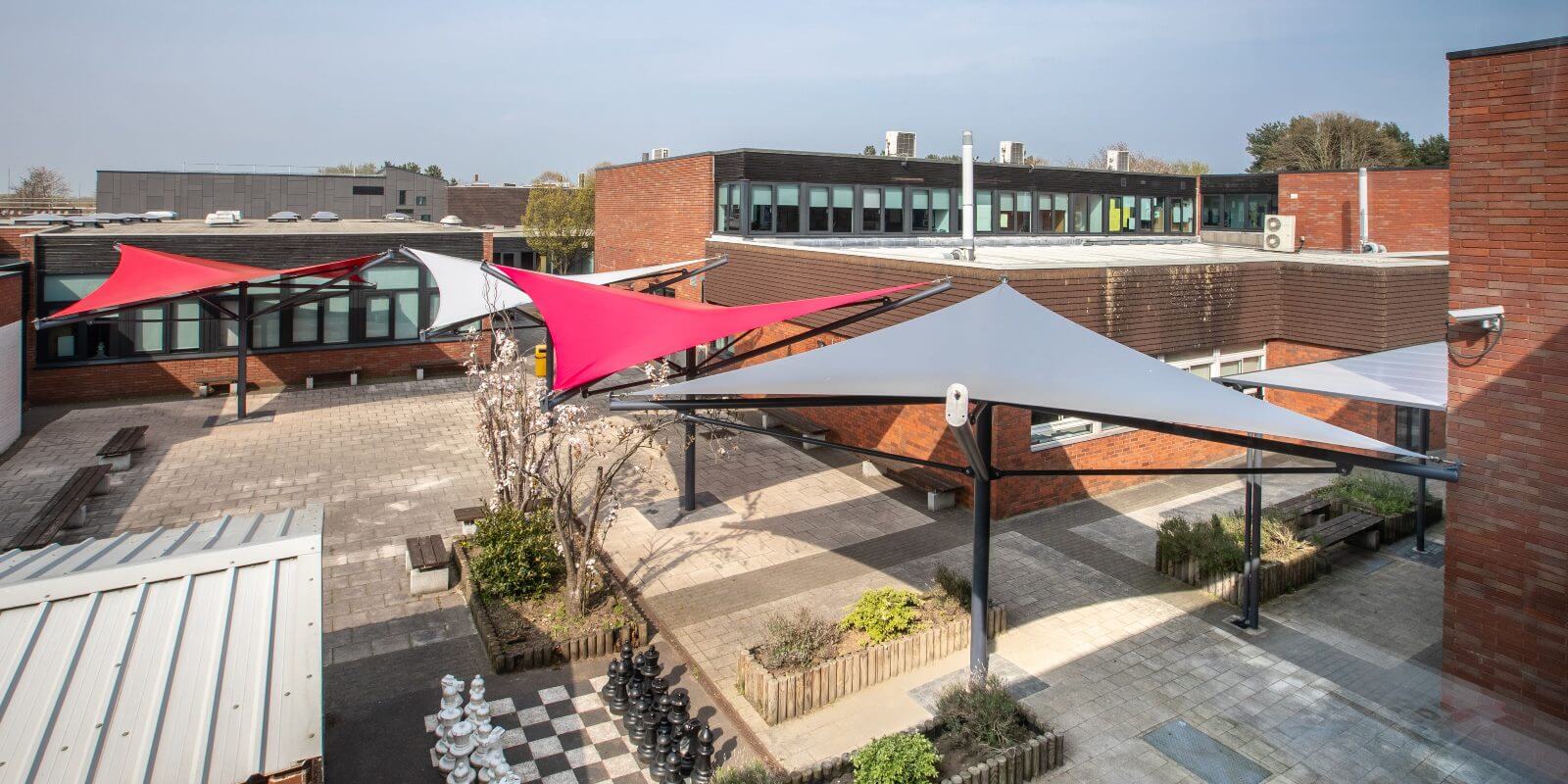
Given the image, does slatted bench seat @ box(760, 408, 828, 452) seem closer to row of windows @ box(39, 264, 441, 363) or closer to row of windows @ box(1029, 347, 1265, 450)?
row of windows @ box(1029, 347, 1265, 450)

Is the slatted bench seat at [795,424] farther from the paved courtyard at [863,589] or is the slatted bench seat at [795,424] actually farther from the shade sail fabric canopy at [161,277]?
the shade sail fabric canopy at [161,277]

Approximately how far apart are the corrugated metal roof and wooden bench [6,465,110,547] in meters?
6.25

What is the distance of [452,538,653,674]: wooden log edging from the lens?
26.2ft

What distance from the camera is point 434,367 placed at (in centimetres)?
2122

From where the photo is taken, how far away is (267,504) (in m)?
12.2

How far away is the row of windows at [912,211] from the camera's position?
20.9 m

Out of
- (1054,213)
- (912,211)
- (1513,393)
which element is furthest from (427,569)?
(1054,213)

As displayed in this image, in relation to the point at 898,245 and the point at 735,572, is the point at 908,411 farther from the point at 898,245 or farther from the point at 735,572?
the point at 898,245

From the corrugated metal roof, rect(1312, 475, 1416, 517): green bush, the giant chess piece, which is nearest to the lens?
the corrugated metal roof

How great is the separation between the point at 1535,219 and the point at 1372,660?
12.8 feet

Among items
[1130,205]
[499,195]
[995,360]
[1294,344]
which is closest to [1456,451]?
[995,360]

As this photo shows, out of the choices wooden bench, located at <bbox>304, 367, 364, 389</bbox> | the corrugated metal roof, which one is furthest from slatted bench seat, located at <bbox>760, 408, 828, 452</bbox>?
the corrugated metal roof

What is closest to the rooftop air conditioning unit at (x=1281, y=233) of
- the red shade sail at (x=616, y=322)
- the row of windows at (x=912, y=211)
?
the row of windows at (x=912, y=211)

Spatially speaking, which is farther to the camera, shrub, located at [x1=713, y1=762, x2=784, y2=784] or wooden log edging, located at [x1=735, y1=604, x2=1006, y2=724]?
wooden log edging, located at [x1=735, y1=604, x2=1006, y2=724]
